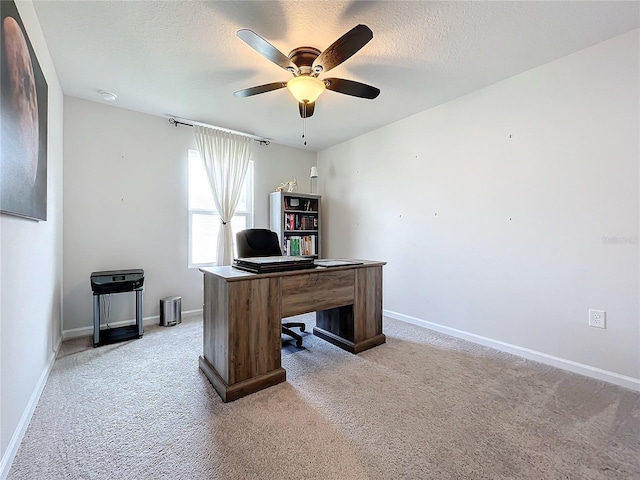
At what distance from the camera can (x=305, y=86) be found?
208 centimetres

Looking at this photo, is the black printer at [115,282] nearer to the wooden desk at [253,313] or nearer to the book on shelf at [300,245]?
the wooden desk at [253,313]

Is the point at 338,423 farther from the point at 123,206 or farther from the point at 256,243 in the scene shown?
the point at 123,206

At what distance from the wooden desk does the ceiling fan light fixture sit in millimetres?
1339

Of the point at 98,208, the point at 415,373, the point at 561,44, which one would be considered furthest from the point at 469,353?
the point at 98,208

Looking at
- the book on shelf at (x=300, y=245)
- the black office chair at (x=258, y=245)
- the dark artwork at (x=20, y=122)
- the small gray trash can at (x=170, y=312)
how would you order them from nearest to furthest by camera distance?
1. the dark artwork at (x=20, y=122)
2. the black office chair at (x=258, y=245)
3. the small gray trash can at (x=170, y=312)
4. the book on shelf at (x=300, y=245)

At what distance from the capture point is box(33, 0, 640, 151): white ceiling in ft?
5.84

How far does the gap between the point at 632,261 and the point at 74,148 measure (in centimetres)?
499

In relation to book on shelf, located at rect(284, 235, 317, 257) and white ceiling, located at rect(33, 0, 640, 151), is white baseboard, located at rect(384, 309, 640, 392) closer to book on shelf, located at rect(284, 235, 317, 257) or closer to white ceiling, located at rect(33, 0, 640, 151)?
book on shelf, located at rect(284, 235, 317, 257)

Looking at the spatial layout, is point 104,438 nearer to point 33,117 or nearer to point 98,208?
point 33,117

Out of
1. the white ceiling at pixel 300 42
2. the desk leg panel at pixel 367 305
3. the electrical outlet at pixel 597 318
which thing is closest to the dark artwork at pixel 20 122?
the white ceiling at pixel 300 42

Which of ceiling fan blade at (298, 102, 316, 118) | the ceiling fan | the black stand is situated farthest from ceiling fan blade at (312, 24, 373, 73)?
the black stand

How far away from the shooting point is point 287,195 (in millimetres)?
4254

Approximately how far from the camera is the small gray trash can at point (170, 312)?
3266 mm

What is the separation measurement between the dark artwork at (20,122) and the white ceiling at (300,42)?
561 millimetres
